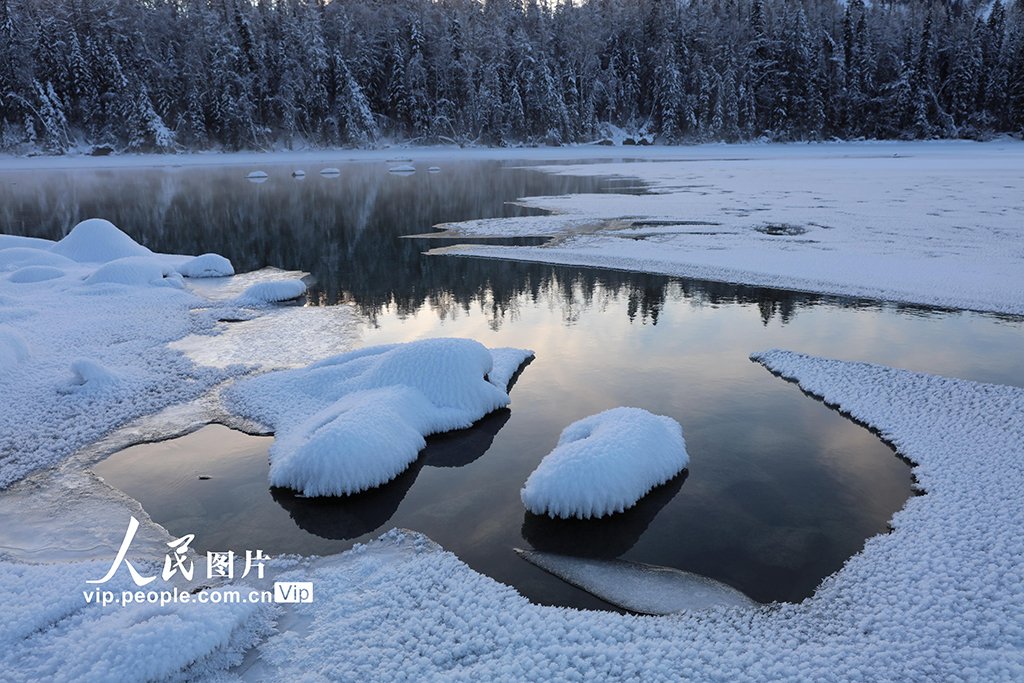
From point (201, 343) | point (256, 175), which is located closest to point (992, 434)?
point (201, 343)

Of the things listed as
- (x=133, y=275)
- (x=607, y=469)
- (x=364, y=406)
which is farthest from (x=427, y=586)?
(x=133, y=275)

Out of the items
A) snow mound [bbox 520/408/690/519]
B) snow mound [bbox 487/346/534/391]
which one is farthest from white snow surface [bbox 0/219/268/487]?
snow mound [bbox 520/408/690/519]

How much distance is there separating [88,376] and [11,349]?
1.61m

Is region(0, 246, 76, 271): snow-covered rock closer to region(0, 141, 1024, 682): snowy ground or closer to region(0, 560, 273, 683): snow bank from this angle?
region(0, 141, 1024, 682): snowy ground

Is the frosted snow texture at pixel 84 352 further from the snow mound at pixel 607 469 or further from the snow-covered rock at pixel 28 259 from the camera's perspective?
the snow mound at pixel 607 469

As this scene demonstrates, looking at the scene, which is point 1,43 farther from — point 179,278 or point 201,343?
point 201,343

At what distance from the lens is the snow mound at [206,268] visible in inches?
511

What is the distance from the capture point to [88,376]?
657cm

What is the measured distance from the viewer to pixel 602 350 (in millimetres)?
8156

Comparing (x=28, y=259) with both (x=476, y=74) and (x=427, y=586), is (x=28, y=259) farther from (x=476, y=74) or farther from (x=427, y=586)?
(x=476, y=74)

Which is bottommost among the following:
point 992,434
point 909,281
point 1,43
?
point 992,434

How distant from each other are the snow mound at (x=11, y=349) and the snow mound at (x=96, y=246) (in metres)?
6.78

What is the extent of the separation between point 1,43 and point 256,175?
39637 millimetres

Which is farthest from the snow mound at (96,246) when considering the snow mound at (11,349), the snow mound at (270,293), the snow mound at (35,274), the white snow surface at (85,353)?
the snow mound at (11,349)
